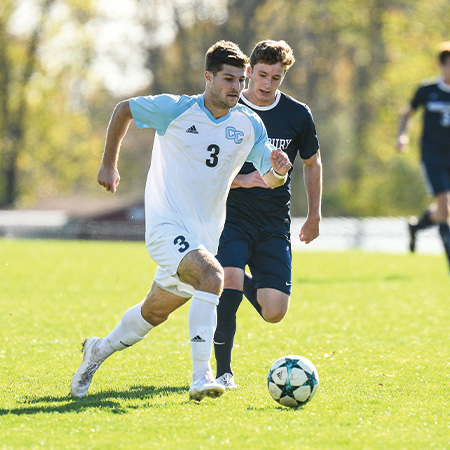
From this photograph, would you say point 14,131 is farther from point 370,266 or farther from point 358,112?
point 370,266

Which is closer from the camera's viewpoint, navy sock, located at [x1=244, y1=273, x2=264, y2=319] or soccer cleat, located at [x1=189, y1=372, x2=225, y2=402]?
soccer cleat, located at [x1=189, y1=372, x2=225, y2=402]

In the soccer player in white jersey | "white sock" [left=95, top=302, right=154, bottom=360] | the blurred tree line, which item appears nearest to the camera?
the soccer player in white jersey

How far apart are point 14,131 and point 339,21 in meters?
17.0

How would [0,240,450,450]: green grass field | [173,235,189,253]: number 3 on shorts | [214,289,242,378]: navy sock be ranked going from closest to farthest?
[0,240,450,450]: green grass field, [173,235,189,253]: number 3 on shorts, [214,289,242,378]: navy sock

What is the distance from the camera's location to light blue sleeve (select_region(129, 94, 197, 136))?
559 cm

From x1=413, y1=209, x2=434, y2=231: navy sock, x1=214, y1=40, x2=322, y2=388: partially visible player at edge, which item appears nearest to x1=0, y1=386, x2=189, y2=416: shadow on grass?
x1=214, y1=40, x2=322, y2=388: partially visible player at edge

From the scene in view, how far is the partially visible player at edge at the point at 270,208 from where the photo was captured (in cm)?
658

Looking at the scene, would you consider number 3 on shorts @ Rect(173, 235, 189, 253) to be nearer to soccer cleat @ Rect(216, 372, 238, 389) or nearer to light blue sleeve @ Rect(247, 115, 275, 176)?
light blue sleeve @ Rect(247, 115, 275, 176)

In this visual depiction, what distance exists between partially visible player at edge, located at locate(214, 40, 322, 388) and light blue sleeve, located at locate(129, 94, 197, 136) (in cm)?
104

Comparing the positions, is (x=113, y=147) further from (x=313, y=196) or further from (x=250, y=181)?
(x=313, y=196)

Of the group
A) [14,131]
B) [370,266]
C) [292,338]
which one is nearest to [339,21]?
[14,131]

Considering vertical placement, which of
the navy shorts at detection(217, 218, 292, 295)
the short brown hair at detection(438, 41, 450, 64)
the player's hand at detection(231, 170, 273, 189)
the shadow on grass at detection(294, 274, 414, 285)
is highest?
the short brown hair at detection(438, 41, 450, 64)

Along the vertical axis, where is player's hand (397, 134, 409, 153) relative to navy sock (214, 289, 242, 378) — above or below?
above

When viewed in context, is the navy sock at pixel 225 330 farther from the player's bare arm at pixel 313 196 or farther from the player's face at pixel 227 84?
the player's face at pixel 227 84
